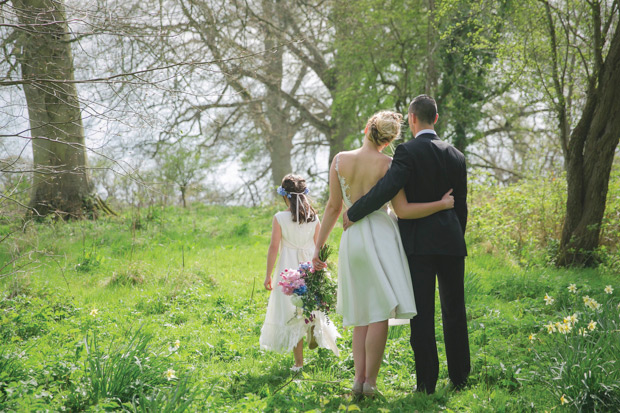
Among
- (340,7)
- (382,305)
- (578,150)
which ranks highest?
(340,7)

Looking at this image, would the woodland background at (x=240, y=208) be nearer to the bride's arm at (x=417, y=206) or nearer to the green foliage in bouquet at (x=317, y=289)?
the green foliage in bouquet at (x=317, y=289)

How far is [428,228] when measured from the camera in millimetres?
3699

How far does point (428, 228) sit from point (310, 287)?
43.7 inches

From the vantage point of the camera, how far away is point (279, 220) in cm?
466

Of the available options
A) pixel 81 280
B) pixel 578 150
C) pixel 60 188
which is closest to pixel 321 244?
pixel 81 280

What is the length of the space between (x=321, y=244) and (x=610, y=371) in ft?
7.22

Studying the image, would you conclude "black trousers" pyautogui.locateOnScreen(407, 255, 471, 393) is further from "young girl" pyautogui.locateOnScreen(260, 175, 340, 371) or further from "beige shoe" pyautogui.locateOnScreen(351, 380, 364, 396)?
"young girl" pyautogui.locateOnScreen(260, 175, 340, 371)

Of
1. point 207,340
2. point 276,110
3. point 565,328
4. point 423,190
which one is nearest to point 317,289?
point 423,190

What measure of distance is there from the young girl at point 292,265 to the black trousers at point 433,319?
1050mm

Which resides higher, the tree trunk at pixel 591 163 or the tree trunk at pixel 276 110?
the tree trunk at pixel 276 110

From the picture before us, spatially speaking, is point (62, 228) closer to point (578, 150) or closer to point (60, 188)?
point (60, 188)

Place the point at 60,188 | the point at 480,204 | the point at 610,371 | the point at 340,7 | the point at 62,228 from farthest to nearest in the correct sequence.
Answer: the point at 340,7 → the point at 60,188 → the point at 480,204 → the point at 62,228 → the point at 610,371

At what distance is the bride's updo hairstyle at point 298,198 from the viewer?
15.0 ft

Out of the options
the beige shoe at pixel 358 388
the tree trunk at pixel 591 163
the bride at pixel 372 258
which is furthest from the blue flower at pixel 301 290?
the tree trunk at pixel 591 163
